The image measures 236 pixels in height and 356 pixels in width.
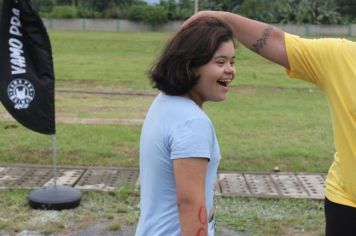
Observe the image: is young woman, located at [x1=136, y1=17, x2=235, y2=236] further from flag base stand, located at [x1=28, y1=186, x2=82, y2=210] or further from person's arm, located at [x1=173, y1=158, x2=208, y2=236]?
flag base stand, located at [x1=28, y1=186, x2=82, y2=210]

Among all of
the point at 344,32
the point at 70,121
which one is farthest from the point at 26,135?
the point at 344,32

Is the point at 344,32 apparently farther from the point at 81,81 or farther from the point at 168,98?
the point at 168,98

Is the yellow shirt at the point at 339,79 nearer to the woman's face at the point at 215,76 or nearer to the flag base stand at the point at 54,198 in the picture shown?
the woman's face at the point at 215,76

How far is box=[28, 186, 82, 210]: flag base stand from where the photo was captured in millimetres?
5523

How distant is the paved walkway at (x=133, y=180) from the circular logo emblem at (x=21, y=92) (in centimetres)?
92

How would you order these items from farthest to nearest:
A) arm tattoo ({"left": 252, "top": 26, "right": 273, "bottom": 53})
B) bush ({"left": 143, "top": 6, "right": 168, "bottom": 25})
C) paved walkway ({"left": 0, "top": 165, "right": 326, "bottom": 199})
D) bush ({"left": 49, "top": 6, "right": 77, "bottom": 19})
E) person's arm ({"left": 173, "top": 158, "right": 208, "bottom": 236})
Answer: bush ({"left": 49, "top": 6, "right": 77, "bottom": 19})
bush ({"left": 143, "top": 6, "right": 168, "bottom": 25})
paved walkway ({"left": 0, "top": 165, "right": 326, "bottom": 199})
arm tattoo ({"left": 252, "top": 26, "right": 273, "bottom": 53})
person's arm ({"left": 173, "top": 158, "right": 208, "bottom": 236})

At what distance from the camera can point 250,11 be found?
2569 inches

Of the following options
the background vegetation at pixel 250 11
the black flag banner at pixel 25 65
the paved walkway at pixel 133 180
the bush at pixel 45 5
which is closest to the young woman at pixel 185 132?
the black flag banner at pixel 25 65

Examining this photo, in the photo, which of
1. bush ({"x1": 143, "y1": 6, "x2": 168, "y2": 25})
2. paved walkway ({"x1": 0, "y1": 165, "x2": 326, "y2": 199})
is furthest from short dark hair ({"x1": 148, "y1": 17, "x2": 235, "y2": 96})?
bush ({"x1": 143, "y1": 6, "x2": 168, "y2": 25})

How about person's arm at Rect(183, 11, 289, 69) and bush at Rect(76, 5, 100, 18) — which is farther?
bush at Rect(76, 5, 100, 18)

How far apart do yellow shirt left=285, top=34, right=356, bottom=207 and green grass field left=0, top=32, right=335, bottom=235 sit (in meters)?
0.60

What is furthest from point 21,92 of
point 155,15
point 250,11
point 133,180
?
point 250,11

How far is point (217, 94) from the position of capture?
203 cm

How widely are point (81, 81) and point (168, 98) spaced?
13.8 meters
